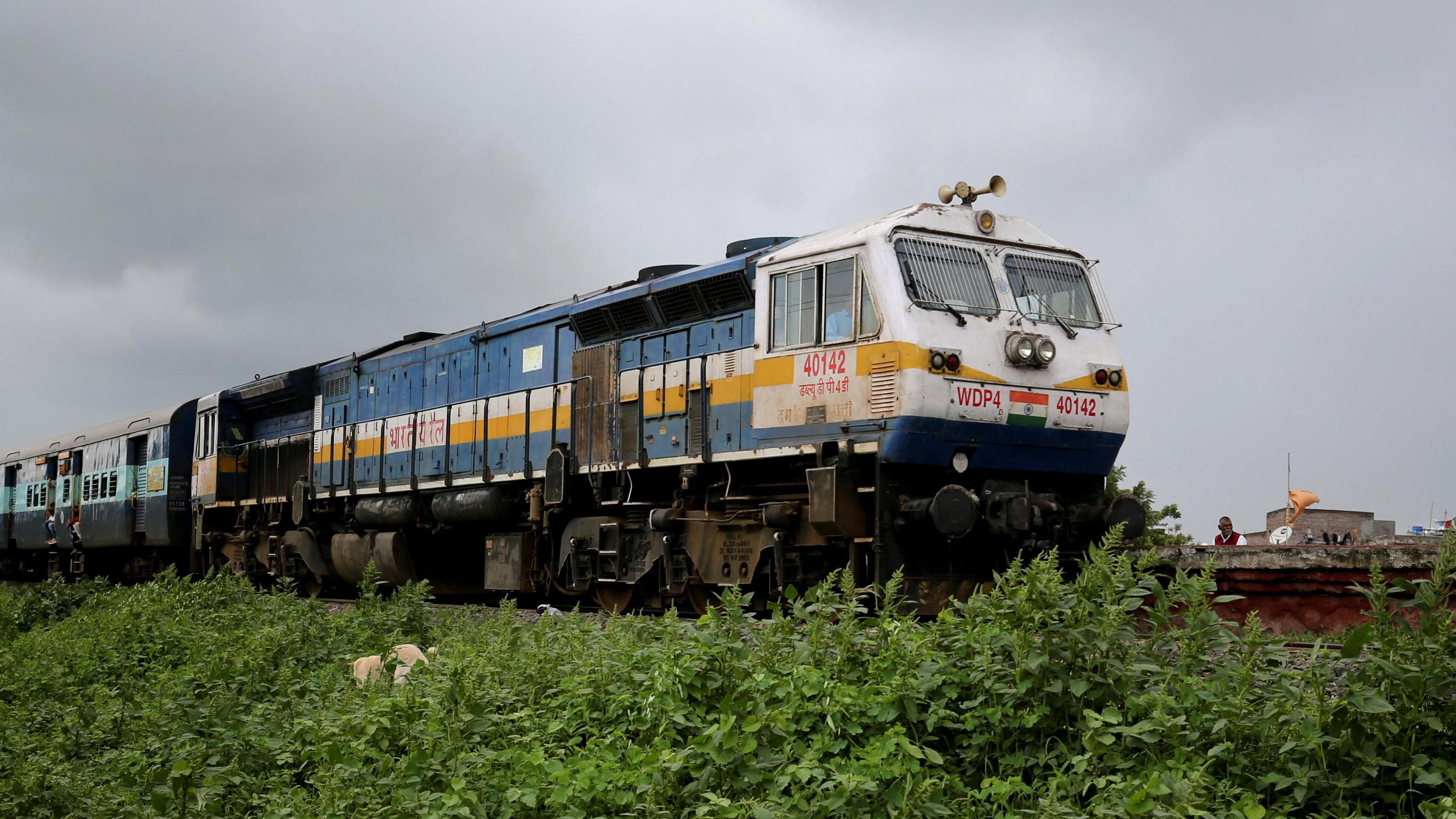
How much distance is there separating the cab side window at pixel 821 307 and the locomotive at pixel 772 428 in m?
0.02

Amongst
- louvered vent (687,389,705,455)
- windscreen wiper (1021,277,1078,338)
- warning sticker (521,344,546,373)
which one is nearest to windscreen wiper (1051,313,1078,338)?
windscreen wiper (1021,277,1078,338)

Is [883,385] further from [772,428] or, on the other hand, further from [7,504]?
[7,504]

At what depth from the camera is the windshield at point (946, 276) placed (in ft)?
31.2

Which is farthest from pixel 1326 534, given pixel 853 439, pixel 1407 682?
pixel 1407 682

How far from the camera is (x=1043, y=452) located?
982 centimetres

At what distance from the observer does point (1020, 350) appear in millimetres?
9617

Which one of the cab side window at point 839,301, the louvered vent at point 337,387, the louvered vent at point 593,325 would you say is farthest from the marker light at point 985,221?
the louvered vent at point 337,387

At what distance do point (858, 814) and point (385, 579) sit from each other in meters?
12.8

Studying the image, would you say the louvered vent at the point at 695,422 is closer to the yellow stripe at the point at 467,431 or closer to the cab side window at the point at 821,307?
the cab side window at the point at 821,307

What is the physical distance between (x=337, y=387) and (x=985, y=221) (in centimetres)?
1205

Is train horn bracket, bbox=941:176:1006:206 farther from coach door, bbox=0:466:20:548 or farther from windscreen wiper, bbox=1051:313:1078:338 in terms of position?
coach door, bbox=0:466:20:548

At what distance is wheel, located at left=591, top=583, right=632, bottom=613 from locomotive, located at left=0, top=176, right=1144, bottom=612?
5cm

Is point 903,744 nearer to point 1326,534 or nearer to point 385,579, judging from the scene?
point 385,579

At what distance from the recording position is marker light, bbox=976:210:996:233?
10.3m
